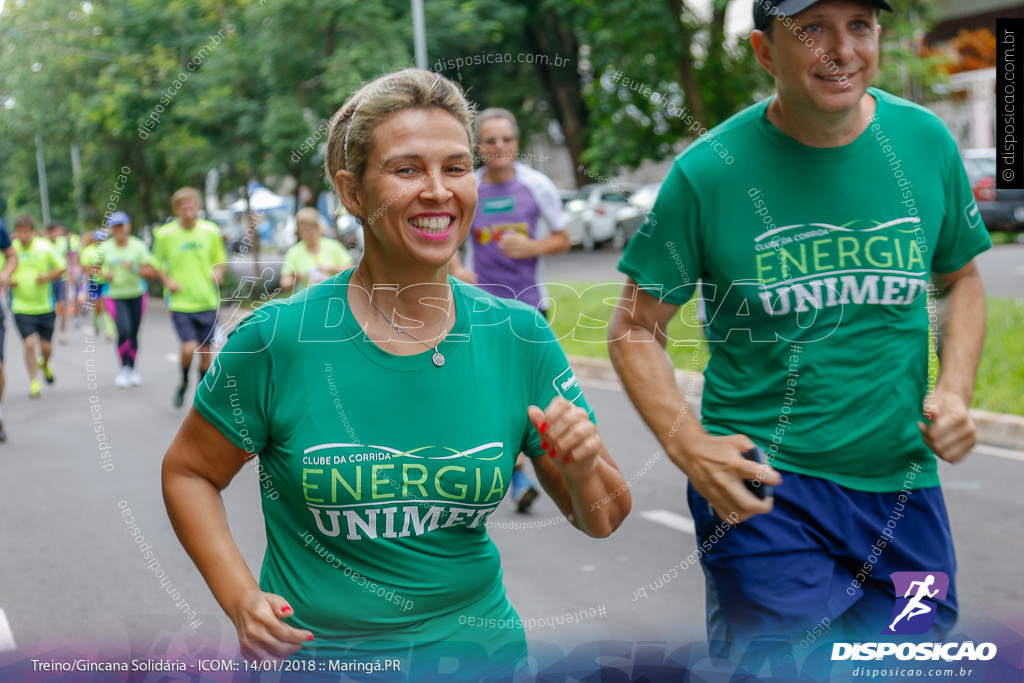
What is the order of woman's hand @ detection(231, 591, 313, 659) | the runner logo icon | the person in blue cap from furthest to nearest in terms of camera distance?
1. the person in blue cap
2. the runner logo icon
3. woman's hand @ detection(231, 591, 313, 659)

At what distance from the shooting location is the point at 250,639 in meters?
1.79

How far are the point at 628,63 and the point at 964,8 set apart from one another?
17.5 metres

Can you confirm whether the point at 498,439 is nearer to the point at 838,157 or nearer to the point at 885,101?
the point at 838,157

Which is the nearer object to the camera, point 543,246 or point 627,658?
point 627,658

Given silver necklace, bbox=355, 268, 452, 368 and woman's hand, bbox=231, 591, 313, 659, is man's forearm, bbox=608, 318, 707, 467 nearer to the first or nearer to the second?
silver necklace, bbox=355, 268, 452, 368

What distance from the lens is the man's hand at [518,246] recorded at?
19.3ft

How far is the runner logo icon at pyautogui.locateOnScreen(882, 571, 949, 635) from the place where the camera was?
7.97ft

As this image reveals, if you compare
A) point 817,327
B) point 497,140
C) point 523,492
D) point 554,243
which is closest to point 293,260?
point 554,243

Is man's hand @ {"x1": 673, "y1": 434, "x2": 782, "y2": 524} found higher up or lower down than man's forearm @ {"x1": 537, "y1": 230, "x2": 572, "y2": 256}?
lower down

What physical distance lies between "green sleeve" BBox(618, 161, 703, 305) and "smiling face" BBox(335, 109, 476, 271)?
722 mm

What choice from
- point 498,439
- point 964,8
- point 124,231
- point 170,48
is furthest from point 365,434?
point 964,8

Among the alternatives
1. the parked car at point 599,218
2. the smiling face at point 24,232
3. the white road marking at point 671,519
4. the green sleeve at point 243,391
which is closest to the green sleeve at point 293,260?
the white road marking at point 671,519

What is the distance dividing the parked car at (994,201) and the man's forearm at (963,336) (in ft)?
61.5

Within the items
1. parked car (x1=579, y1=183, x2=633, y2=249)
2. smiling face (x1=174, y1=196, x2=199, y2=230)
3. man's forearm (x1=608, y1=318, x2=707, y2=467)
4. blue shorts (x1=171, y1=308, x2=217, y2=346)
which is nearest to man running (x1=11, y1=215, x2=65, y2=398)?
blue shorts (x1=171, y1=308, x2=217, y2=346)
